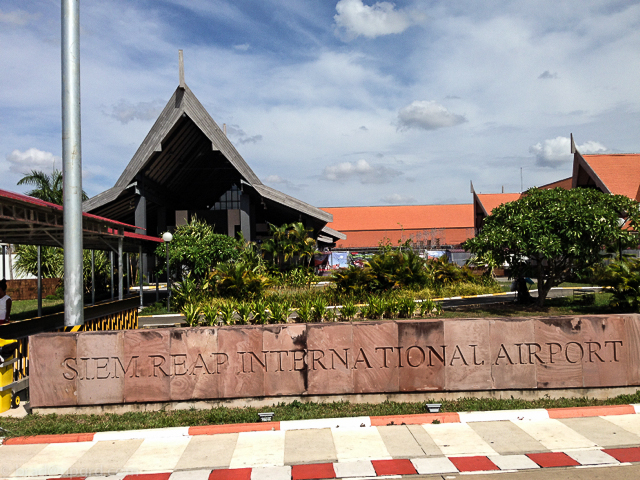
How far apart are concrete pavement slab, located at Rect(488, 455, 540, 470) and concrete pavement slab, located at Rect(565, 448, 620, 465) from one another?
0.52 metres

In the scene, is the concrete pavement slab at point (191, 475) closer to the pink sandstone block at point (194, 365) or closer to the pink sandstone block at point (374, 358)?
the pink sandstone block at point (194, 365)

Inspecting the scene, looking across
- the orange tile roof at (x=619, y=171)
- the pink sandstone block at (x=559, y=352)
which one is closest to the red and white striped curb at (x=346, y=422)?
the pink sandstone block at (x=559, y=352)

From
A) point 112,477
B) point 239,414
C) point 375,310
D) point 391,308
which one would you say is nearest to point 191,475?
point 112,477

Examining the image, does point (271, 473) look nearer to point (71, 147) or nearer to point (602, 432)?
point (602, 432)

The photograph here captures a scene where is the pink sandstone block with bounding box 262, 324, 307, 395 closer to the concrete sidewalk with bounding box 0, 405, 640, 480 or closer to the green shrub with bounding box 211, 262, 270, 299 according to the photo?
the concrete sidewalk with bounding box 0, 405, 640, 480

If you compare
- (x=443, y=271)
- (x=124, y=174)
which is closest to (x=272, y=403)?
(x=443, y=271)

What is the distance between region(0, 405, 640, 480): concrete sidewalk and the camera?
5.47 m

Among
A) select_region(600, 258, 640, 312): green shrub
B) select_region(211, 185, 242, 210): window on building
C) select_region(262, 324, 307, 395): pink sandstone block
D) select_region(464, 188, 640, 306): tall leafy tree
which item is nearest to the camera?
select_region(262, 324, 307, 395): pink sandstone block

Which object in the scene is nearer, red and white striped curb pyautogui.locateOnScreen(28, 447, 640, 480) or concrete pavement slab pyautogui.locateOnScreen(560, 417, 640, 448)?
red and white striped curb pyautogui.locateOnScreen(28, 447, 640, 480)

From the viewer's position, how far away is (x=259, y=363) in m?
7.57

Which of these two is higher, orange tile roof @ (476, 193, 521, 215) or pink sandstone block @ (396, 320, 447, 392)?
orange tile roof @ (476, 193, 521, 215)

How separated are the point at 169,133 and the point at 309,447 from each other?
2079 centimetres

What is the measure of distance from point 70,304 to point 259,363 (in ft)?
9.73

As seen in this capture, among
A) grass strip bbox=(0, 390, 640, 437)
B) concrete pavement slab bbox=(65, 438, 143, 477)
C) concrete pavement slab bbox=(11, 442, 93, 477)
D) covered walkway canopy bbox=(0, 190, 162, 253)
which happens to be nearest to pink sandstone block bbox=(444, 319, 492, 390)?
grass strip bbox=(0, 390, 640, 437)
